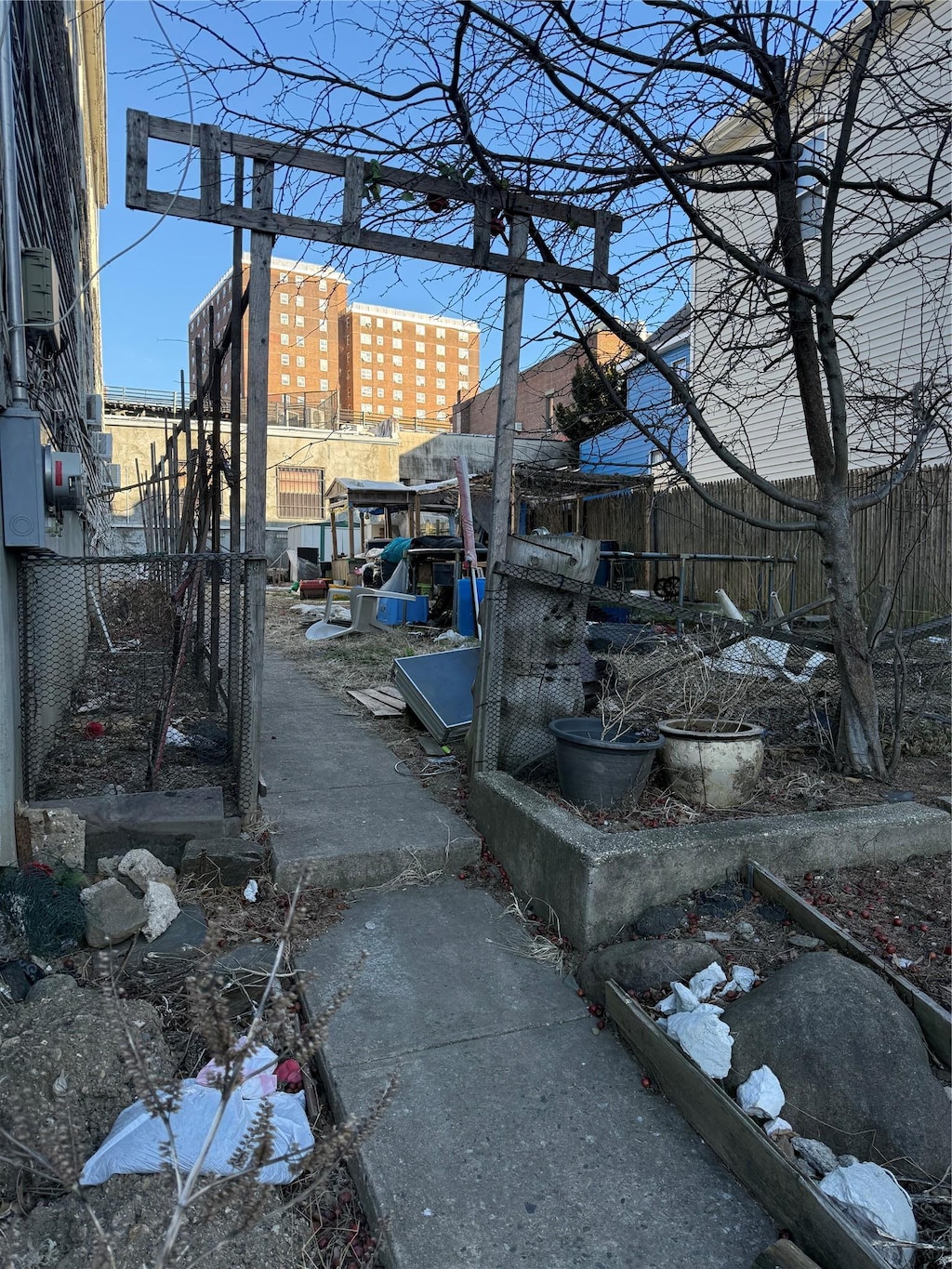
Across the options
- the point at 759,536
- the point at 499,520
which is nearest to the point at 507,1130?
the point at 499,520

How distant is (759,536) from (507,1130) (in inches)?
427

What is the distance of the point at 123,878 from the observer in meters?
3.45

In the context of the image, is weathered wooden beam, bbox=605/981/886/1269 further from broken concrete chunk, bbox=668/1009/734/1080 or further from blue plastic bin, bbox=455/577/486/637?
blue plastic bin, bbox=455/577/486/637

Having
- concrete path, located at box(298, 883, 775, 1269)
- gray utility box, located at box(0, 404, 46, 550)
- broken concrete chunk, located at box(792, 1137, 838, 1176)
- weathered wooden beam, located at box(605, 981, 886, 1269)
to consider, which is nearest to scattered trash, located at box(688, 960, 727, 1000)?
weathered wooden beam, located at box(605, 981, 886, 1269)

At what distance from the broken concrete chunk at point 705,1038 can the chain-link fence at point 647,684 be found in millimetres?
1921

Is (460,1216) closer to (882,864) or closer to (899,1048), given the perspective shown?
(899,1048)

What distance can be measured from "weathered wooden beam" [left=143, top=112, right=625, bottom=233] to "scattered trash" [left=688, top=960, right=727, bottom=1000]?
12.4ft

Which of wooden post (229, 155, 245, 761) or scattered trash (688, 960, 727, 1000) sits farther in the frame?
wooden post (229, 155, 245, 761)

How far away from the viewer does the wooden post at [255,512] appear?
3.94 metres

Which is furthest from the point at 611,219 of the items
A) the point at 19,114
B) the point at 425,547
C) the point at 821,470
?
the point at 425,547

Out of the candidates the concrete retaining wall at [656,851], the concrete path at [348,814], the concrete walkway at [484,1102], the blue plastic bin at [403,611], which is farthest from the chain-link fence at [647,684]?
the blue plastic bin at [403,611]

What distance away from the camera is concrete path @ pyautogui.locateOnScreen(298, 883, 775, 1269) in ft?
6.28

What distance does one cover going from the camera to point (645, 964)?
9.18 feet

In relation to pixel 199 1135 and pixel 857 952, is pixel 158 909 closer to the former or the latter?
pixel 199 1135
